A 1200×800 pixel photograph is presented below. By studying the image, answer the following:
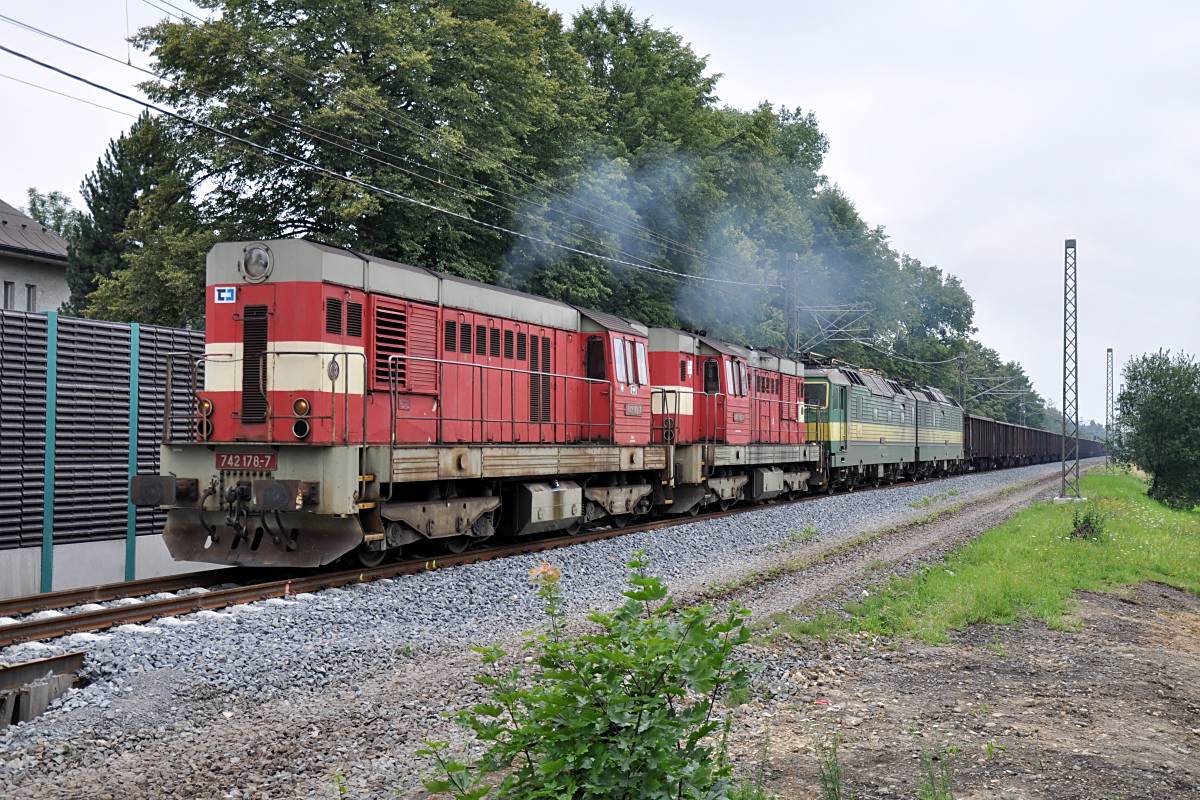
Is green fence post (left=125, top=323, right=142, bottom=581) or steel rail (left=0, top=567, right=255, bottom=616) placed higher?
green fence post (left=125, top=323, right=142, bottom=581)

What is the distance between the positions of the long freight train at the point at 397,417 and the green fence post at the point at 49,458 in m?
1.11

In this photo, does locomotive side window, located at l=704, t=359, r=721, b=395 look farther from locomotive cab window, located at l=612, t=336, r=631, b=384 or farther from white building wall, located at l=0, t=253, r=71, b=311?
white building wall, located at l=0, t=253, r=71, b=311

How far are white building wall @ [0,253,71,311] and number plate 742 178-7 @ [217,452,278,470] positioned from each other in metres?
27.4

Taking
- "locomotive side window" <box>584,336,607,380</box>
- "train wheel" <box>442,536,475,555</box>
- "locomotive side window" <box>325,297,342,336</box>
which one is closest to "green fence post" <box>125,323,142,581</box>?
"locomotive side window" <box>325,297,342,336</box>

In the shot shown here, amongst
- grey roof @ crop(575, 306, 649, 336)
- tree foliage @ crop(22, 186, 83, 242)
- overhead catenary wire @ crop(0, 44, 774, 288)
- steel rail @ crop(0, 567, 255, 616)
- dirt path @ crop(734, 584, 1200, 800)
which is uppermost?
tree foliage @ crop(22, 186, 83, 242)

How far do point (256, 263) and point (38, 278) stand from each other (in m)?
27.7

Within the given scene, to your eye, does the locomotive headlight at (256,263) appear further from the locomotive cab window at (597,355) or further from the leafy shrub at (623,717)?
the leafy shrub at (623,717)

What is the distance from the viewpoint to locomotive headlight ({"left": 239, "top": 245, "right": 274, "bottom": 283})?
37.2 feet

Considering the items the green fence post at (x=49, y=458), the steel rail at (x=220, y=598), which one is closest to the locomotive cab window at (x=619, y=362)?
the steel rail at (x=220, y=598)

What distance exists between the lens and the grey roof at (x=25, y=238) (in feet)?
107

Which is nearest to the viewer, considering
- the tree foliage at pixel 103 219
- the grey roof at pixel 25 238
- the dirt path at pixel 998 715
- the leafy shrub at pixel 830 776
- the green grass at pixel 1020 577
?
the leafy shrub at pixel 830 776

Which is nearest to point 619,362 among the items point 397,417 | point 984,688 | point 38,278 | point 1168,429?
point 397,417

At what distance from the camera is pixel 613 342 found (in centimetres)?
1684

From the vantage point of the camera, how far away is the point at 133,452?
1188cm
